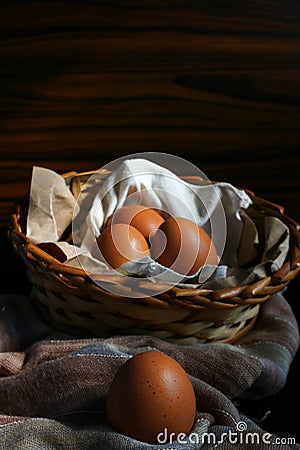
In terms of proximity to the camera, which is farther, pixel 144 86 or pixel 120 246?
pixel 144 86

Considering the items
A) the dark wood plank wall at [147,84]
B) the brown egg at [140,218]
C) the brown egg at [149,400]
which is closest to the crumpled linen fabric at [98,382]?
the brown egg at [149,400]

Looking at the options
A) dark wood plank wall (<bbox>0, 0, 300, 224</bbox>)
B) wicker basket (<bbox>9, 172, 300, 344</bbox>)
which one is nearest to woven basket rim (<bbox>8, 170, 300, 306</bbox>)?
wicker basket (<bbox>9, 172, 300, 344</bbox>)

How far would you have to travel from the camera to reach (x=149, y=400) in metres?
0.53

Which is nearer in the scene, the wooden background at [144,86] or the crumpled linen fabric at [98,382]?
the crumpled linen fabric at [98,382]

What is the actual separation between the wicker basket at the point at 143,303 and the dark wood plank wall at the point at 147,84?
26 cm

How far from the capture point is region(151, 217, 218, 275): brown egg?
0.73m

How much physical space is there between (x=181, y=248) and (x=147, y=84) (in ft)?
1.20

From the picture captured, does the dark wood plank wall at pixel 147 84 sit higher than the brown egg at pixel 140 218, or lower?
higher

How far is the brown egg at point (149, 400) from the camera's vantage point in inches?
20.9

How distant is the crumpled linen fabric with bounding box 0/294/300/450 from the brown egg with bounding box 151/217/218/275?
9cm

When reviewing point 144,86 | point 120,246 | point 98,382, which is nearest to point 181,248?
point 120,246

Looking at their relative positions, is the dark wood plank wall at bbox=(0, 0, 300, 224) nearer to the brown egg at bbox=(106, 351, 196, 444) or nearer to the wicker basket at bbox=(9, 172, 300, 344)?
the wicker basket at bbox=(9, 172, 300, 344)

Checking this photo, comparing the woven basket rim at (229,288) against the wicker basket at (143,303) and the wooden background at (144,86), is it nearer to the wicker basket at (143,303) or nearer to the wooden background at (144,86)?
the wicker basket at (143,303)

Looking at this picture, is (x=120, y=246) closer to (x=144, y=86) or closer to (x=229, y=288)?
(x=229, y=288)
